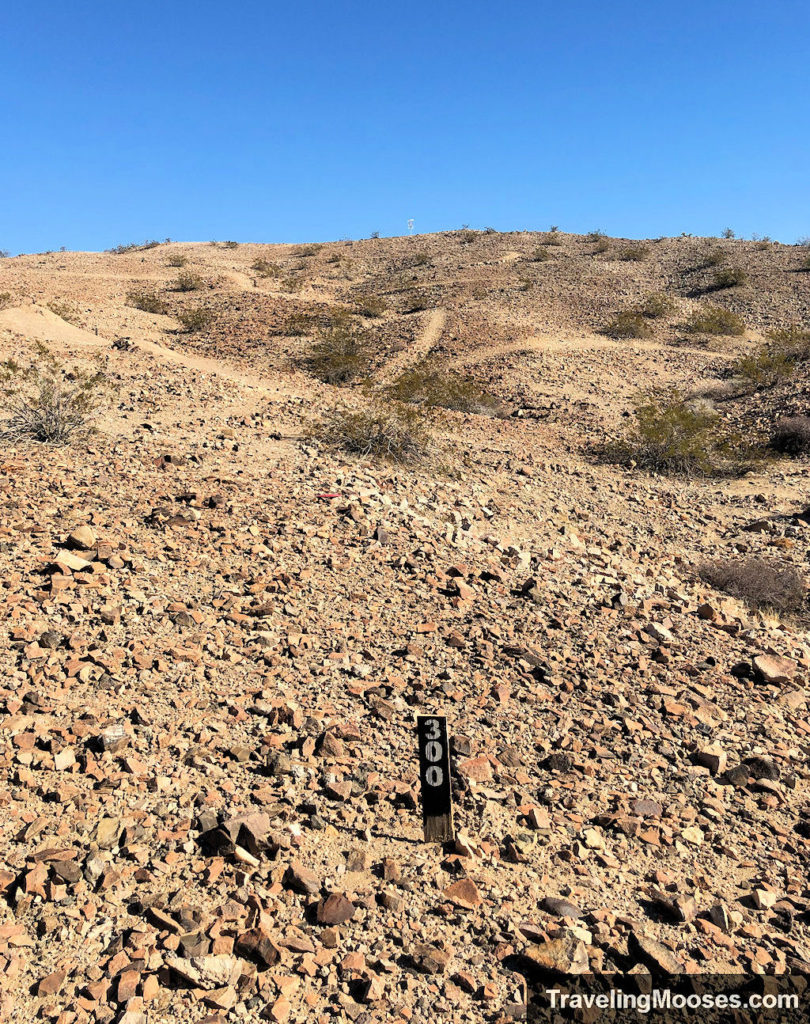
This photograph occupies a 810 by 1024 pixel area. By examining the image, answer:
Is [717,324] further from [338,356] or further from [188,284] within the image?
[188,284]

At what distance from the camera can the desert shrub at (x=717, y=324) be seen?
69.4ft

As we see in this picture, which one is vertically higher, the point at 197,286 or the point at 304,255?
the point at 304,255

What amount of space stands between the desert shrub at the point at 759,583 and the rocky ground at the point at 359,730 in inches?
9.2

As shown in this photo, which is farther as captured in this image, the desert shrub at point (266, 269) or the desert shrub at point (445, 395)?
the desert shrub at point (266, 269)

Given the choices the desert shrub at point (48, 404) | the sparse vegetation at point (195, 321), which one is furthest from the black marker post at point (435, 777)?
the sparse vegetation at point (195, 321)

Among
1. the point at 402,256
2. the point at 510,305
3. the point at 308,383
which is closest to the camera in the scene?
the point at 308,383

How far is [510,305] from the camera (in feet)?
78.8

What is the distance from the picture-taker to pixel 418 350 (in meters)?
20.4

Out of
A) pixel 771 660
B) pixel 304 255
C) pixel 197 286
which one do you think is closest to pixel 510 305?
pixel 197 286

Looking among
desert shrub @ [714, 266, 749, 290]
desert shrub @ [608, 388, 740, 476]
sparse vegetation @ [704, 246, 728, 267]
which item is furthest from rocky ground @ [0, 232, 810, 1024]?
sparse vegetation @ [704, 246, 728, 267]

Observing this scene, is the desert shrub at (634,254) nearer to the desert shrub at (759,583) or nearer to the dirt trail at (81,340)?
the dirt trail at (81,340)

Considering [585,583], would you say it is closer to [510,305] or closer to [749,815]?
[749,815]

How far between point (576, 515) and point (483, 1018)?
7.09 metres

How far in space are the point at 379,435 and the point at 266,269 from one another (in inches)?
926
